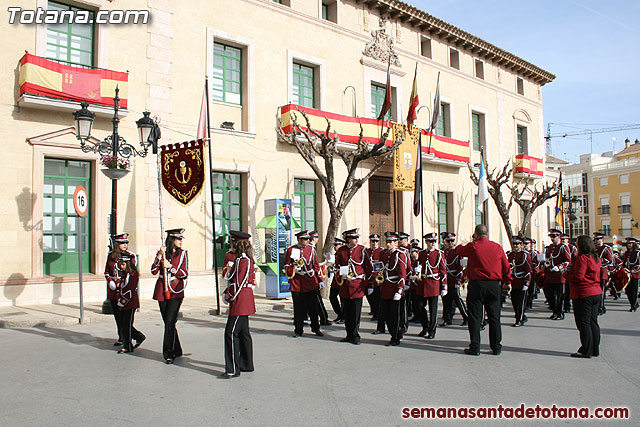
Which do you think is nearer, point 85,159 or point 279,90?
point 85,159

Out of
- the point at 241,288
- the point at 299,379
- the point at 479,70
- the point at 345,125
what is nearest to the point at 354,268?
the point at 241,288

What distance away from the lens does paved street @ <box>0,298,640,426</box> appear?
494 centimetres

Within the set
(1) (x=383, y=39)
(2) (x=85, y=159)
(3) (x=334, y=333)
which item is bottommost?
(3) (x=334, y=333)

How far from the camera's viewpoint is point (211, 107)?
1616 cm

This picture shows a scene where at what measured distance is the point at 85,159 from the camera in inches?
537

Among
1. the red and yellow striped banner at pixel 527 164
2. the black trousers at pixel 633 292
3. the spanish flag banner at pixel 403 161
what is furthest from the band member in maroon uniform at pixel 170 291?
the red and yellow striped banner at pixel 527 164

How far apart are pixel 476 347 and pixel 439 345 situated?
0.92 meters

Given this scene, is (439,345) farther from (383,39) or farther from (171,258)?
(383,39)

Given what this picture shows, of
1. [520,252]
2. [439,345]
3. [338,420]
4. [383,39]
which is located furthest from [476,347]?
[383,39]

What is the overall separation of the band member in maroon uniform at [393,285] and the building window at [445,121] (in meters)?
16.8

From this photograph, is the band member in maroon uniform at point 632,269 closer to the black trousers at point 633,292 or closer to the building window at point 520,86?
the black trousers at point 633,292

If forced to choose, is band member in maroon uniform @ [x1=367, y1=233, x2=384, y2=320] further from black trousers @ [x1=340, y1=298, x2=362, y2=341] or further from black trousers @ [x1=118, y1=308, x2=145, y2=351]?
black trousers @ [x1=118, y1=308, x2=145, y2=351]

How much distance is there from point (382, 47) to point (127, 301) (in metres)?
16.9

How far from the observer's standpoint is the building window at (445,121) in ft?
81.2
